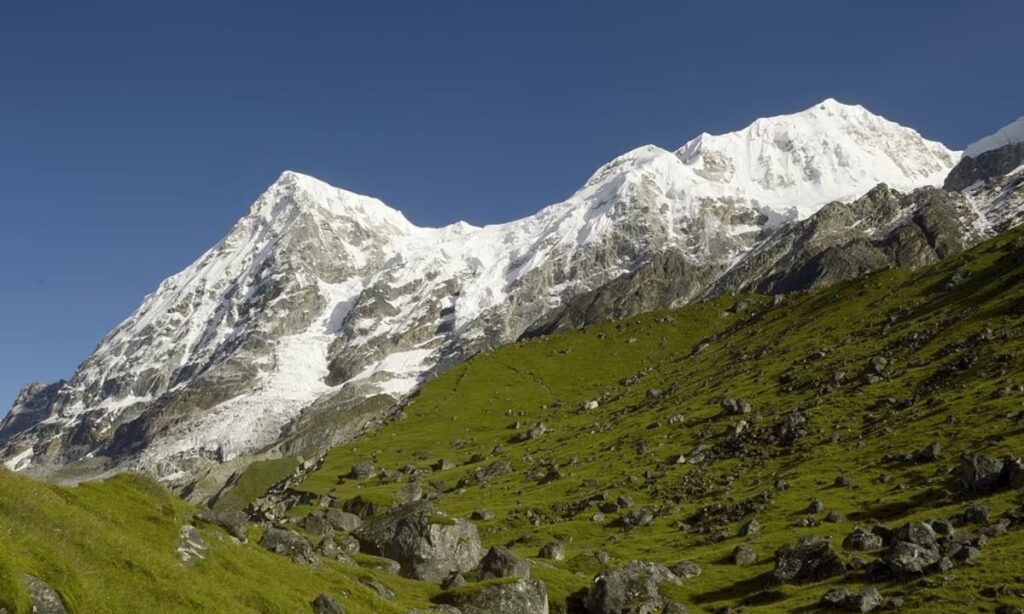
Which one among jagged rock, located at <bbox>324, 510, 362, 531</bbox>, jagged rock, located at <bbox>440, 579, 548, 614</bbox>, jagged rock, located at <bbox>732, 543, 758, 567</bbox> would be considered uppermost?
jagged rock, located at <bbox>324, 510, 362, 531</bbox>

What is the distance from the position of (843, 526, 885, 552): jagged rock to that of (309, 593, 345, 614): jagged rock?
173 feet

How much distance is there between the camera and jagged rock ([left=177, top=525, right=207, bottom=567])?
40844 millimetres

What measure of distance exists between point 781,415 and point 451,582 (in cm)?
8931

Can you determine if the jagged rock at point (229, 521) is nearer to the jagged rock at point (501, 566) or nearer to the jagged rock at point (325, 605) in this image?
the jagged rock at point (325, 605)

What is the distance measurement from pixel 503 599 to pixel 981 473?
53.4 meters

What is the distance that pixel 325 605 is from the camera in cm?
4375

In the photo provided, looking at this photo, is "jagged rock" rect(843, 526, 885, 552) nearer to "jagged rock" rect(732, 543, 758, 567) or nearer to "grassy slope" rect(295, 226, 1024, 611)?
"grassy slope" rect(295, 226, 1024, 611)

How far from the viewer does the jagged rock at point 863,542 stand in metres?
76.9

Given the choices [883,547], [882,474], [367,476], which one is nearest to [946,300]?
[882,474]

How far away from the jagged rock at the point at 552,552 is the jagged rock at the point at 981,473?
1723 inches

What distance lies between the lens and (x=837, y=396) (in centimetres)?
14412

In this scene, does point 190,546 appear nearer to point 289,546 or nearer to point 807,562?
point 289,546

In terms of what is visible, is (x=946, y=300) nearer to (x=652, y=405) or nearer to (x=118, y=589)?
(x=652, y=405)

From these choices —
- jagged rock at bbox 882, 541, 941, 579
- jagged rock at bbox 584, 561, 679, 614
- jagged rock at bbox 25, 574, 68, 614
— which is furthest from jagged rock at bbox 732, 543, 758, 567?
jagged rock at bbox 25, 574, 68, 614
